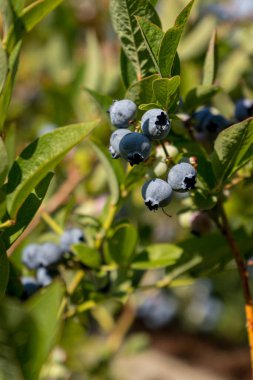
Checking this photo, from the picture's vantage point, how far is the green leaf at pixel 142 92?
27.3 inches

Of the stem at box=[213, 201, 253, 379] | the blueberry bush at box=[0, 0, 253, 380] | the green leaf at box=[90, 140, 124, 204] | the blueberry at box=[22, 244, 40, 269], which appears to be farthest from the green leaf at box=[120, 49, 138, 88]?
the blueberry at box=[22, 244, 40, 269]

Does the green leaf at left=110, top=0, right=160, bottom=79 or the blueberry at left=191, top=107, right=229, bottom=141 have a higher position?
the green leaf at left=110, top=0, right=160, bottom=79

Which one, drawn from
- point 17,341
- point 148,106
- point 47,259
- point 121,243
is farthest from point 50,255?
point 17,341

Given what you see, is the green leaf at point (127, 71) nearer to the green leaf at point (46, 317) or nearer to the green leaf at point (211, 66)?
the green leaf at point (211, 66)

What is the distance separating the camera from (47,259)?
0.92 m

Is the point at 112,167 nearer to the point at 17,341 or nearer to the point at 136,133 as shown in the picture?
→ the point at 136,133

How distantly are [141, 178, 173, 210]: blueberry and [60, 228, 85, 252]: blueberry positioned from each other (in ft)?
0.91

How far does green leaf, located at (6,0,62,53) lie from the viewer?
76cm

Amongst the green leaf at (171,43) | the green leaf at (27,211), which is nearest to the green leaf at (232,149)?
the green leaf at (171,43)

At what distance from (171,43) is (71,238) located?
396mm

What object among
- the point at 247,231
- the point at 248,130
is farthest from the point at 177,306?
the point at 248,130

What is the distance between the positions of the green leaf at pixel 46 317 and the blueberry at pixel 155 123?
0.23 meters

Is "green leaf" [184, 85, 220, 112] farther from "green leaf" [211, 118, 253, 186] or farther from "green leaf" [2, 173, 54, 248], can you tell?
"green leaf" [2, 173, 54, 248]

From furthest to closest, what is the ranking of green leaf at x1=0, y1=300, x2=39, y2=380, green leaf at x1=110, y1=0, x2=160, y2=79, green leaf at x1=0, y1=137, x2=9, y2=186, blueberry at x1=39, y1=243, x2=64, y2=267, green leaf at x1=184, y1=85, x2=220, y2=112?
blueberry at x1=39, y1=243, x2=64, y2=267 < green leaf at x1=184, y1=85, x2=220, y2=112 < green leaf at x1=110, y1=0, x2=160, y2=79 < green leaf at x1=0, y1=137, x2=9, y2=186 < green leaf at x1=0, y1=300, x2=39, y2=380
